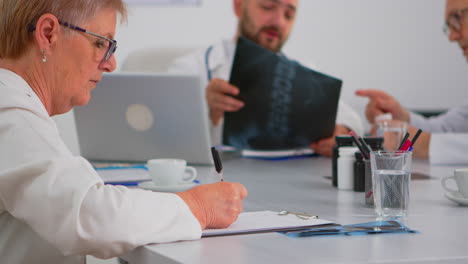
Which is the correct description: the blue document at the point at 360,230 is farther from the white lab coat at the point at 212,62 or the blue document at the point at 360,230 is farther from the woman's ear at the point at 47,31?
the white lab coat at the point at 212,62

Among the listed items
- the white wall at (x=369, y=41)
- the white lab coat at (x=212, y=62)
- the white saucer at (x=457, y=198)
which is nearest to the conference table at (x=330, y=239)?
the white saucer at (x=457, y=198)

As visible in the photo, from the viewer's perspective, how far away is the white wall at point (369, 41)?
13.1 feet

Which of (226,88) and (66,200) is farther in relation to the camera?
(226,88)

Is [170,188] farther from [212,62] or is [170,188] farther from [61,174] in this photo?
[212,62]

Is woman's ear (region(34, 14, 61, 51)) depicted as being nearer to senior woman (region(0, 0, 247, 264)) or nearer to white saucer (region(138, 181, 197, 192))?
senior woman (region(0, 0, 247, 264))

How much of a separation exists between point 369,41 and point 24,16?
3.32 m

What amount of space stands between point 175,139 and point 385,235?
40.4 inches

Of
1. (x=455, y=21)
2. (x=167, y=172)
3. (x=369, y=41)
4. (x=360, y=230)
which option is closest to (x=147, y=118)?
(x=167, y=172)

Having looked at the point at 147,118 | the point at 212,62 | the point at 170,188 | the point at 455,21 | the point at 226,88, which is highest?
the point at 455,21

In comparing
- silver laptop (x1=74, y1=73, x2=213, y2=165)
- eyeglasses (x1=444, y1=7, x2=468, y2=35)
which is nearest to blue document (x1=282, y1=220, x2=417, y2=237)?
silver laptop (x1=74, y1=73, x2=213, y2=165)

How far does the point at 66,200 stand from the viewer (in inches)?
34.7

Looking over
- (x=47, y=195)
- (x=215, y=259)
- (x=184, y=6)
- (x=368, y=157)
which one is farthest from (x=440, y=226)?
(x=184, y=6)

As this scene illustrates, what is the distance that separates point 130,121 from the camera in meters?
1.97

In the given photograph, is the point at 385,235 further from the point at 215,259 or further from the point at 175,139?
the point at 175,139
